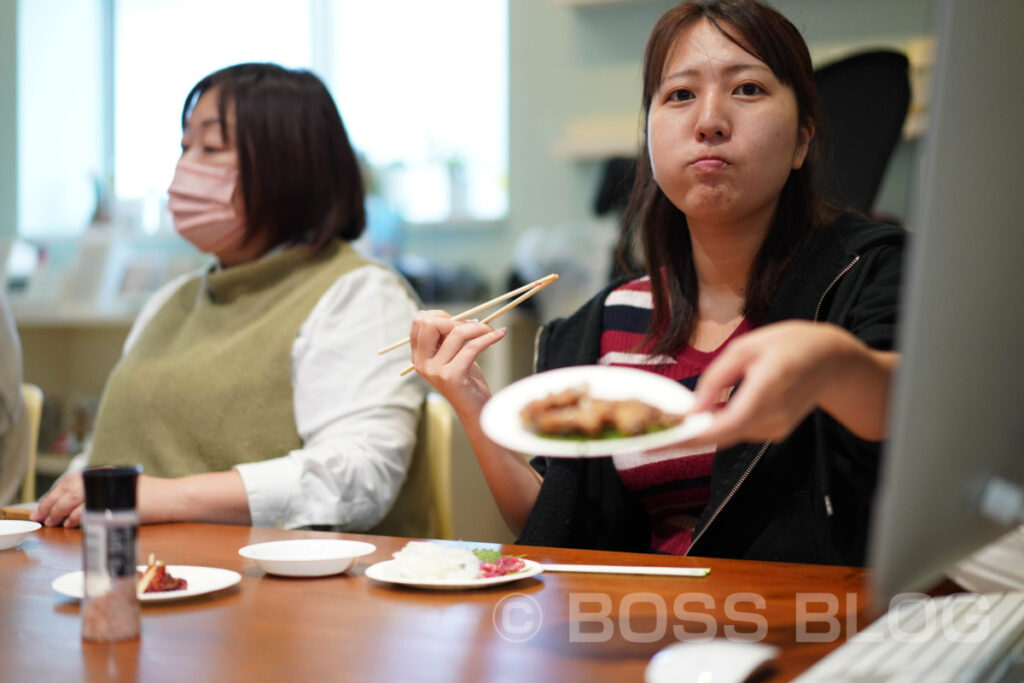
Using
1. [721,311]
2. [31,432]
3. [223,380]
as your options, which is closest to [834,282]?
[721,311]

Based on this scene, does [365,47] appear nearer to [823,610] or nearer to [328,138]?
[328,138]

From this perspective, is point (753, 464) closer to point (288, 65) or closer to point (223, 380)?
point (223, 380)

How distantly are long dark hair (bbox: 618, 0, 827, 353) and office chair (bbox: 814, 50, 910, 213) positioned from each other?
1.05 meters

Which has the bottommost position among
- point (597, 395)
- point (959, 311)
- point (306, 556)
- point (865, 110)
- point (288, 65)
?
point (306, 556)

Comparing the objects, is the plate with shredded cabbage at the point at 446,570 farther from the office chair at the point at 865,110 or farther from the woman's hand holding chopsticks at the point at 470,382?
the office chair at the point at 865,110

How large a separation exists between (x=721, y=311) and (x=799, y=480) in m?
0.28

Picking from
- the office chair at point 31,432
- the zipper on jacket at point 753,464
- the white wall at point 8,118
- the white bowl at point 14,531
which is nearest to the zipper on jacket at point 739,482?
the zipper on jacket at point 753,464

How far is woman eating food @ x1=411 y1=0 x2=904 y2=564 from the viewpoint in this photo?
1.21m

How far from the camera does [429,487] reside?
65.5 inches

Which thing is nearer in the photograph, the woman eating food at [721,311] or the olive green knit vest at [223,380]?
the woman eating food at [721,311]

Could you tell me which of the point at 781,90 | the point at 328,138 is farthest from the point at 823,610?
the point at 328,138

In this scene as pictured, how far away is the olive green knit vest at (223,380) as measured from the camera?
1.64 meters

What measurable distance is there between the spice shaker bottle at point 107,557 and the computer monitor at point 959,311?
56cm

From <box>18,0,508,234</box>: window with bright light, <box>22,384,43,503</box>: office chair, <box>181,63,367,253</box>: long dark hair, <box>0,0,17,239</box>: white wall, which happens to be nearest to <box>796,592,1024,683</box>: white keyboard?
<box>181,63,367,253</box>: long dark hair
